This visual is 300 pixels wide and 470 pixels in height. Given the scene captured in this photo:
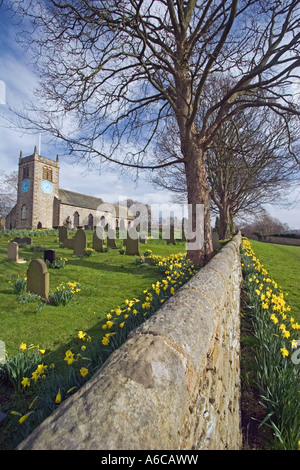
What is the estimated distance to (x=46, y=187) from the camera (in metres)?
34.7

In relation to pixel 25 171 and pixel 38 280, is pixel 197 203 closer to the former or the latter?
pixel 38 280

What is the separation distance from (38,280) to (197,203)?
4515 mm

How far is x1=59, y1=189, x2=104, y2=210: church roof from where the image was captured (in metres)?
38.0

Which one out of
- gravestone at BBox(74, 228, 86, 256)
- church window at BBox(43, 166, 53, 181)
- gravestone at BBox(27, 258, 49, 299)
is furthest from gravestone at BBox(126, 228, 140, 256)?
church window at BBox(43, 166, 53, 181)

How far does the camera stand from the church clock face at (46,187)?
3424cm

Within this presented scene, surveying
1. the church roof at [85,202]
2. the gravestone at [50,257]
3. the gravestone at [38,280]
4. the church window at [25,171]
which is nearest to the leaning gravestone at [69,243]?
the gravestone at [50,257]

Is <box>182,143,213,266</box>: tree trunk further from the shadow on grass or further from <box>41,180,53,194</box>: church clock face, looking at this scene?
<box>41,180,53,194</box>: church clock face

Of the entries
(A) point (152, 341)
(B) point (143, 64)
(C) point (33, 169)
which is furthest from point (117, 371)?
(C) point (33, 169)

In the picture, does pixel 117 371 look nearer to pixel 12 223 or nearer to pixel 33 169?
pixel 33 169

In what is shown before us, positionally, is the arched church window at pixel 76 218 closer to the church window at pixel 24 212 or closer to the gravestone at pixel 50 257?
the church window at pixel 24 212

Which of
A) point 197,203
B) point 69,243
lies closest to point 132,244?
point 69,243

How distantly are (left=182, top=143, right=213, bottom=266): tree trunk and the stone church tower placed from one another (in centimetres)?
3070

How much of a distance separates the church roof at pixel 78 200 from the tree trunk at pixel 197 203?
32.8 meters

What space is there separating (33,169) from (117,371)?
37240mm
